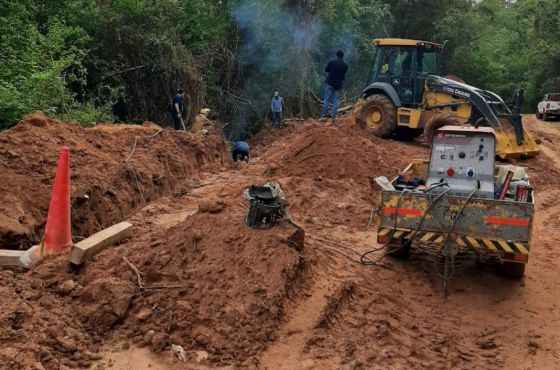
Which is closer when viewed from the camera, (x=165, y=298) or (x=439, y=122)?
(x=165, y=298)

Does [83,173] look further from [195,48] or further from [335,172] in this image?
[195,48]

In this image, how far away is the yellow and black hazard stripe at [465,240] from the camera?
22.1 ft

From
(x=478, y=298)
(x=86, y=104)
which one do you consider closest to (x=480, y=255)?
(x=478, y=298)

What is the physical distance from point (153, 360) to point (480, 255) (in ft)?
17.7

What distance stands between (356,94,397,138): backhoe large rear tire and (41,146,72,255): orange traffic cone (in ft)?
39.5

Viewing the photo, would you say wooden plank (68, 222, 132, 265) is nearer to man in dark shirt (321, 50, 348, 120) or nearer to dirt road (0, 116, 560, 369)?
dirt road (0, 116, 560, 369)

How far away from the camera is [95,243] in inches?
238

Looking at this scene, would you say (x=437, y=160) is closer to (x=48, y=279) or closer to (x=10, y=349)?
(x=48, y=279)

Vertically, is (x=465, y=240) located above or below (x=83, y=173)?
below

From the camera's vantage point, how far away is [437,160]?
796cm

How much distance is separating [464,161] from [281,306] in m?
3.65

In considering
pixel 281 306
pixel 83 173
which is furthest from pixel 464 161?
pixel 83 173

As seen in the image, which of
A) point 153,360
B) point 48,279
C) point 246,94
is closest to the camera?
point 153,360

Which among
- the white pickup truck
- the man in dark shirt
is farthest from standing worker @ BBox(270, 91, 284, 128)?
the white pickup truck
